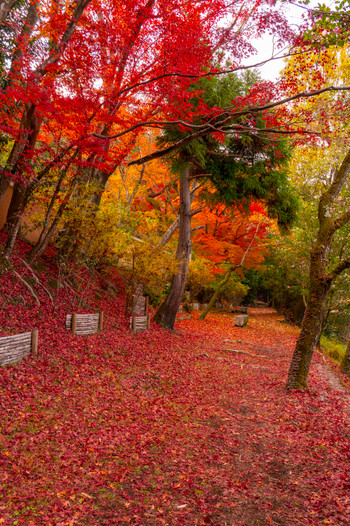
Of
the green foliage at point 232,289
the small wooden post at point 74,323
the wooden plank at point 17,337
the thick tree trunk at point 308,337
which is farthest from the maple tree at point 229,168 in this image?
the green foliage at point 232,289

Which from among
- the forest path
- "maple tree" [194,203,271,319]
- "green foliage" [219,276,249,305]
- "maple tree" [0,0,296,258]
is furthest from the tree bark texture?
"green foliage" [219,276,249,305]

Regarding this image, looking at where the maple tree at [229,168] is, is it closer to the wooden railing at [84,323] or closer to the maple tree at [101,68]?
the maple tree at [101,68]

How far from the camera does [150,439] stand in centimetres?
544

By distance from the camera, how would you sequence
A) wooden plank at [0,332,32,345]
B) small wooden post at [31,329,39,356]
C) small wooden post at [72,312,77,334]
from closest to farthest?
wooden plank at [0,332,32,345]
small wooden post at [31,329,39,356]
small wooden post at [72,312,77,334]

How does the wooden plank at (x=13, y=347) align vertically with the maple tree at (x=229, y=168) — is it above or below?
below

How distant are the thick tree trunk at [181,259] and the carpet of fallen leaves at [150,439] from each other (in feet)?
13.8

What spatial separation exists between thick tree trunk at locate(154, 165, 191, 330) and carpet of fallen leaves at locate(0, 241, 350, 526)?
13.8ft

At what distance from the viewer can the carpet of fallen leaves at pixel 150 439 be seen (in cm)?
374

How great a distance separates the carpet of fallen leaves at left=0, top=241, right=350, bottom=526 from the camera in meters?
3.74

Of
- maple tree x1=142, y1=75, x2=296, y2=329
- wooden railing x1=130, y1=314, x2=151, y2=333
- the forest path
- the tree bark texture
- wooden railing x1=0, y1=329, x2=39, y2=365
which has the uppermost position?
maple tree x1=142, y1=75, x2=296, y2=329

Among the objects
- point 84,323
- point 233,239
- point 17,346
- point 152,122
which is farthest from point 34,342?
point 233,239

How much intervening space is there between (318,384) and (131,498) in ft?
21.3

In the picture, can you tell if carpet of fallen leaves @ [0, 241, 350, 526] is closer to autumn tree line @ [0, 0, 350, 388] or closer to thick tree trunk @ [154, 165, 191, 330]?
autumn tree line @ [0, 0, 350, 388]

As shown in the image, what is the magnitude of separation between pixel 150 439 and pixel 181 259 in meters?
8.65
